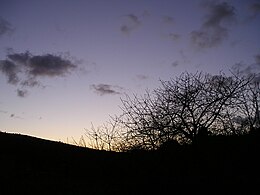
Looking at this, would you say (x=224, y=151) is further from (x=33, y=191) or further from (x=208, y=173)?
(x=33, y=191)

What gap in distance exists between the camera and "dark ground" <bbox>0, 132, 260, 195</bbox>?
9492 millimetres

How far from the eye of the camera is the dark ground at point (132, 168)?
31.1 feet

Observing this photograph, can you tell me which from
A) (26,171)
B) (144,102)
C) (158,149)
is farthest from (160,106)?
(26,171)

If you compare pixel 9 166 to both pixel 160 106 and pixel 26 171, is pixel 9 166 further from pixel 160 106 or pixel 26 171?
pixel 160 106

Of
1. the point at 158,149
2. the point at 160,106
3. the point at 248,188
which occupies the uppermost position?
the point at 160,106

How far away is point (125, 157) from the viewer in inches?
514

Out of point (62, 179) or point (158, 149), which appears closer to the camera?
point (62, 179)

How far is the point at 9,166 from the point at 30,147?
2.12m

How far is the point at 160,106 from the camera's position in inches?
635

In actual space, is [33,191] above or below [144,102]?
below

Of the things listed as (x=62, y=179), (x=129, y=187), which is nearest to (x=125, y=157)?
(x=129, y=187)

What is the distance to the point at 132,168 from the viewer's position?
1223 centimetres

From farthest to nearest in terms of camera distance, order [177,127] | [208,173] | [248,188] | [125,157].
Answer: [177,127] → [125,157] → [208,173] → [248,188]

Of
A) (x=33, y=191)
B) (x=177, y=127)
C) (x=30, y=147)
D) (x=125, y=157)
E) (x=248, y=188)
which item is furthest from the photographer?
(x=177, y=127)
